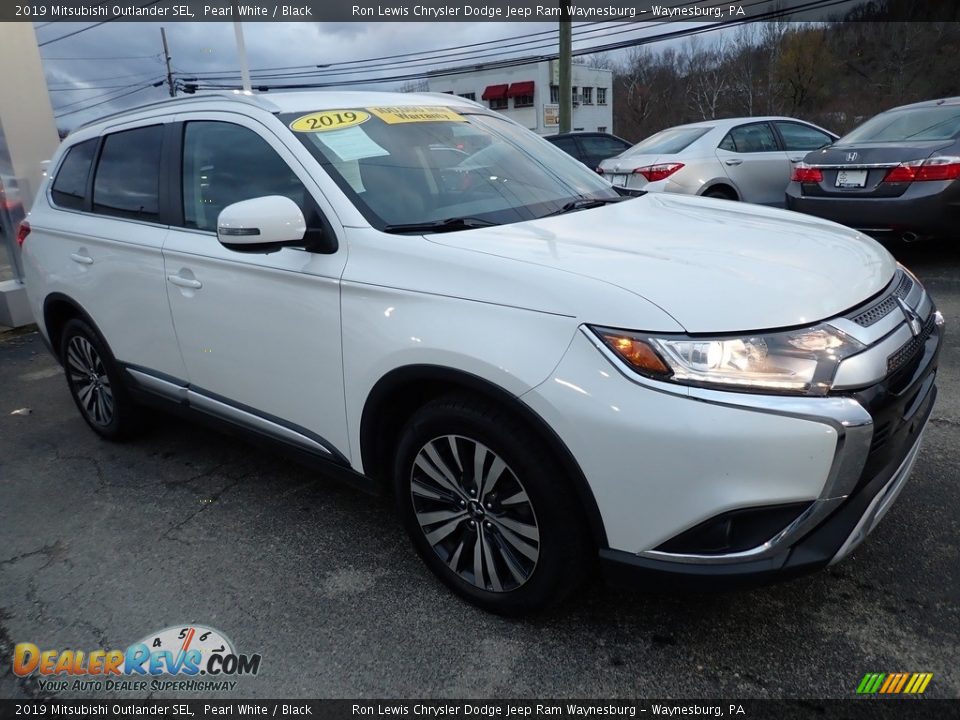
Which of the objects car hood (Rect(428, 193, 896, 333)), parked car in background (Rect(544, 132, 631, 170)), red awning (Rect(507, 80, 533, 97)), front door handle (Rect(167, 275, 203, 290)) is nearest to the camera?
car hood (Rect(428, 193, 896, 333))

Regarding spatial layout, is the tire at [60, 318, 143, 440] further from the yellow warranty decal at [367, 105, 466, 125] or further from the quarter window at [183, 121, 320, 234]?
the yellow warranty decal at [367, 105, 466, 125]

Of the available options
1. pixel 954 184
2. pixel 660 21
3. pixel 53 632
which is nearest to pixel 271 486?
pixel 53 632

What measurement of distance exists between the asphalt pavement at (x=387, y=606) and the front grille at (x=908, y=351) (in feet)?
2.84

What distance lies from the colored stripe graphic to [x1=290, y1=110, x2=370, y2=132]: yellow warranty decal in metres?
2.67

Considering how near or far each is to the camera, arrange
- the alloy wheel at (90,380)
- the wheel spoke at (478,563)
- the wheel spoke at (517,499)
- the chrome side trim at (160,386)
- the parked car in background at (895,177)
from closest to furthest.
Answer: the wheel spoke at (517,499), the wheel spoke at (478,563), the chrome side trim at (160,386), the alloy wheel at (90,380), the parked car in background at (895,177)

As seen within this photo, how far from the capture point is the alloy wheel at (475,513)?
7.15 ft

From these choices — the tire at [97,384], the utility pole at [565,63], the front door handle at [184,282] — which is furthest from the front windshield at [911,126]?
the utility pole at [565,63]

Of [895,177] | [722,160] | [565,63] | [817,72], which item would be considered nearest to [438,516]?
[895,177]

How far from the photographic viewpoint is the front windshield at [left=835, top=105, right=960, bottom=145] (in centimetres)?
631

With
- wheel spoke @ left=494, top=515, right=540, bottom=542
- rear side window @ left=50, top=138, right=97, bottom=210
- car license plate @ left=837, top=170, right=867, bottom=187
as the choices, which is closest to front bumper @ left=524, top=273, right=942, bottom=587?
wheel spoke @ left=494, top=515, right=540, bottom=542

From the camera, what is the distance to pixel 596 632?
7.57 feet

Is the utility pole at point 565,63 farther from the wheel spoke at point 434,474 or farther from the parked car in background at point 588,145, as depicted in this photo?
the wheel spoke at point 434,474

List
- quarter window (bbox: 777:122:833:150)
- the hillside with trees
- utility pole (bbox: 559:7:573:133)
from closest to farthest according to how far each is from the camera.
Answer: quarter window (bbox: 777:122:833:150) → utility pole (bbox: 559:7:573:133) → the hillside with trees

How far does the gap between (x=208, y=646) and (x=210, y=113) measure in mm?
2236
